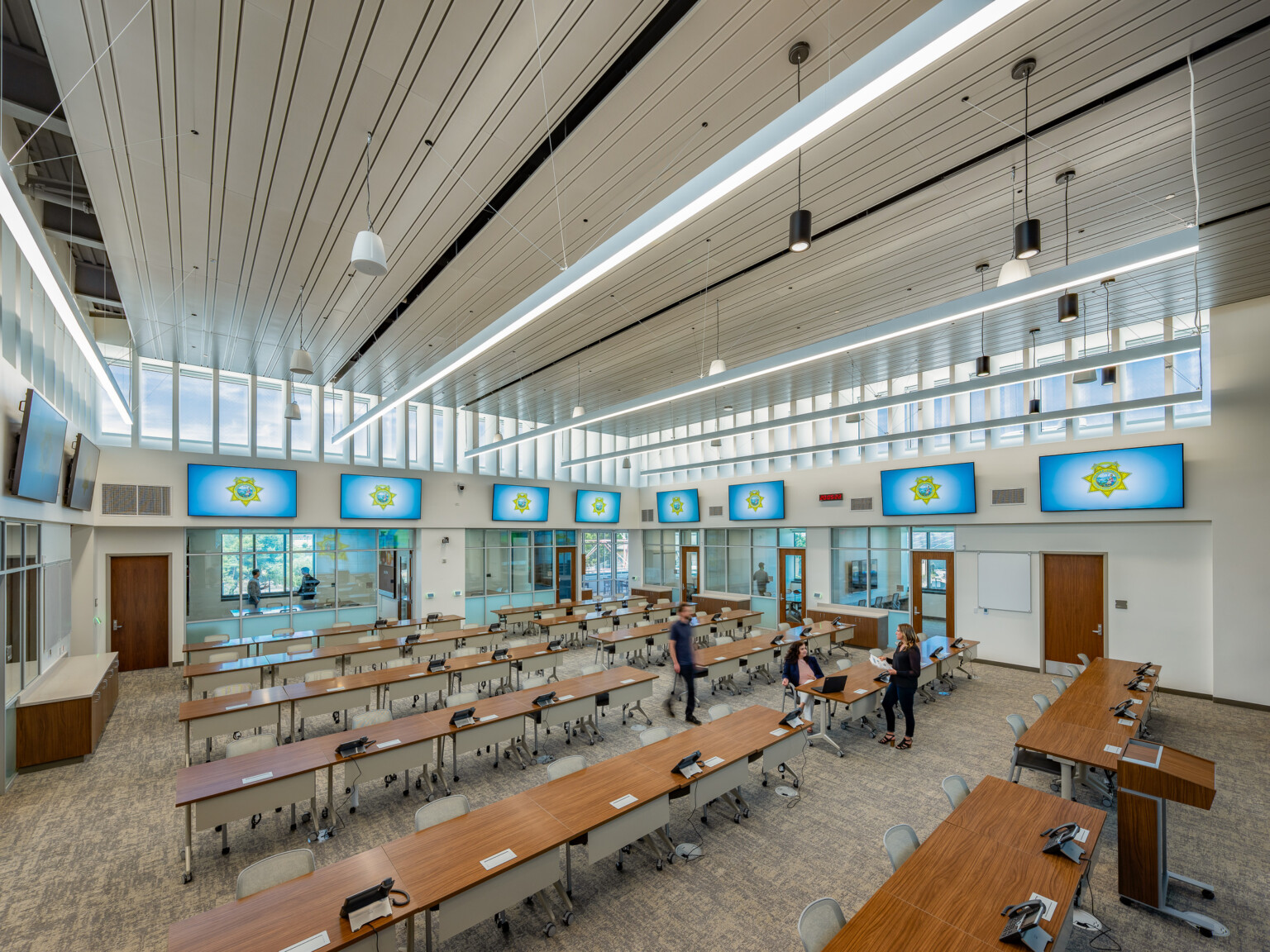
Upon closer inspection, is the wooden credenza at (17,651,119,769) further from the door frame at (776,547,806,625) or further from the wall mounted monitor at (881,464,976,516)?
the wall mounted monitor at (881,464,976,516)

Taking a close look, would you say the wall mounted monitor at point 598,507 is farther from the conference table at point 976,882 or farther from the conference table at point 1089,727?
the conference table at point 976,882

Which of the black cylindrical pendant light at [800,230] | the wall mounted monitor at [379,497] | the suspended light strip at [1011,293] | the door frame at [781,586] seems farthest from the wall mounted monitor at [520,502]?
the black cylindrical pendant light at [800,230]

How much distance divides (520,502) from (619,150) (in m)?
11.8

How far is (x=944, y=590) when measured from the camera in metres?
11.4

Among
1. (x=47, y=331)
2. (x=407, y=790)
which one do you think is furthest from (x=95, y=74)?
(x=407, y=790)

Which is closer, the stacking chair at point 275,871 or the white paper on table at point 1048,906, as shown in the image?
the white paper on table at point 1048,906

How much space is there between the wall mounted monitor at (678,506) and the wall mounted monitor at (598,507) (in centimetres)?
139

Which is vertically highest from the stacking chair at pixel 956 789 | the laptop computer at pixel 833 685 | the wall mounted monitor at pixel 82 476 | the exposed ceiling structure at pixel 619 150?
the exposed ceiling structure at pixel 619 150

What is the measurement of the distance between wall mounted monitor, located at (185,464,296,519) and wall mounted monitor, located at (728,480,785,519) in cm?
1077

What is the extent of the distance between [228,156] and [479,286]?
8.43 ft

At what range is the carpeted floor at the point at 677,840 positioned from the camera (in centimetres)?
353

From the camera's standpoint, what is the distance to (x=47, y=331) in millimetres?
6598

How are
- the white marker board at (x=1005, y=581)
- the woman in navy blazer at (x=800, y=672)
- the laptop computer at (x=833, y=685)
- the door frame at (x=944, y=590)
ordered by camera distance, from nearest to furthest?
1. the laptop computer at (x=833, y=685)
2. the woman in navy blazer at (x=800, y=672)
3. the white marker board at (x=1005, y=581)
4. the door frame at (x=944, y=590)

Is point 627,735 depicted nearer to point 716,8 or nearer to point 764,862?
point 764,862
